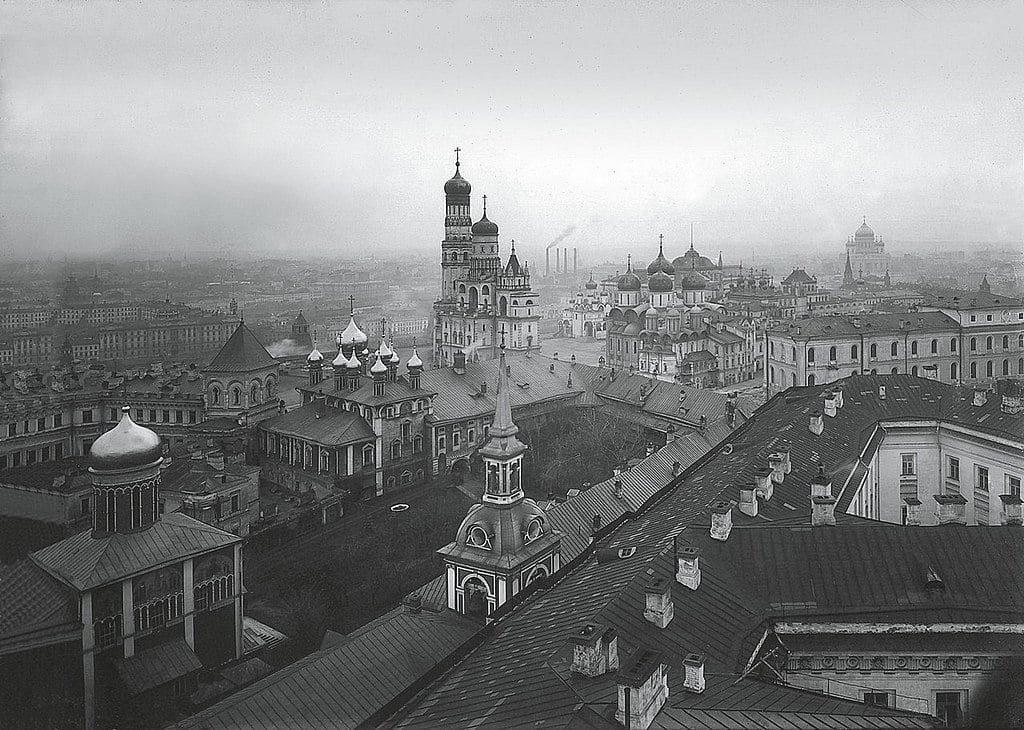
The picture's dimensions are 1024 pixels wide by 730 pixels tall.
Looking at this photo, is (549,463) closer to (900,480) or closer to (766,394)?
(900,480)

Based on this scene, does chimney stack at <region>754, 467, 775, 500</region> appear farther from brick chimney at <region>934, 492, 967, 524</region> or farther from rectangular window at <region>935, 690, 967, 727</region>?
rectangular window at <region>935, 690, 967, 727</region>

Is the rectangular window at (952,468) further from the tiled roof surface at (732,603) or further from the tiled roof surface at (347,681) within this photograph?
the tiled roof surface at (347,681)

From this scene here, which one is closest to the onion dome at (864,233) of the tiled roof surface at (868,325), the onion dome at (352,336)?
the tiled roof surface at (868,325)

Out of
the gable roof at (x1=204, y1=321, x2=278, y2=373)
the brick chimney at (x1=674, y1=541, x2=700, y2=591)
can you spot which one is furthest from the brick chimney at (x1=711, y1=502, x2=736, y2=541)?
the gable roof at (x1=204, y1=321, x2=278, y2=373)

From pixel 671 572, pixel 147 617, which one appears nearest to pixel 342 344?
pixel 147 617

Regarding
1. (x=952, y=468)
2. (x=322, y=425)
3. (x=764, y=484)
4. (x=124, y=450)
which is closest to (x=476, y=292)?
(x=322, y=425)

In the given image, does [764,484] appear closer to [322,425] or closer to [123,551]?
[123,551]
